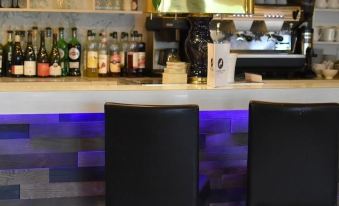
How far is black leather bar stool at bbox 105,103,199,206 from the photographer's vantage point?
2131mm

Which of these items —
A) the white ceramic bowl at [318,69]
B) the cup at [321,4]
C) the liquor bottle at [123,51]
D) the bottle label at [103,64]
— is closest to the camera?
the bottle label at [103,64]

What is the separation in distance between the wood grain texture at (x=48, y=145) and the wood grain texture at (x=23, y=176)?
9 centimetres

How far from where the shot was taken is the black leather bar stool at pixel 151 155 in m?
2.13

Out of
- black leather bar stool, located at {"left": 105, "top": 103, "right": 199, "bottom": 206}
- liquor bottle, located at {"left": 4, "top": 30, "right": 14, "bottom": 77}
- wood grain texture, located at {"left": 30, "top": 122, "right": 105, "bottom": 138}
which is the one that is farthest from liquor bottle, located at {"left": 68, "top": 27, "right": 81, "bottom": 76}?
black leather bar stool, located at {"left": 105, "top": 103, "right": 199, "bottom": 206}

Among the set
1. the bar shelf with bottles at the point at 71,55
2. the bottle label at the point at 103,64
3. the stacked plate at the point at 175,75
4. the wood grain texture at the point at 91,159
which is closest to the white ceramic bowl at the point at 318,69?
the bar shelf with bottles at the point at 71,55

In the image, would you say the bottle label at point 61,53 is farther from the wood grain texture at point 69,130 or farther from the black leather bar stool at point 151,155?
the black leather bar stool at point 151,155

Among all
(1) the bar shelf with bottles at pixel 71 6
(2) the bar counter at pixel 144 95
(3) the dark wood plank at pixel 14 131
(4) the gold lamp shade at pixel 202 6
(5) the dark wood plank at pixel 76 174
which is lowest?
(5) the dark wood plank at pixel 76 174

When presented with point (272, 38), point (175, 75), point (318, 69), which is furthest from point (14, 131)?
point (318, 69)

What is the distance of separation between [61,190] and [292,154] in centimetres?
109

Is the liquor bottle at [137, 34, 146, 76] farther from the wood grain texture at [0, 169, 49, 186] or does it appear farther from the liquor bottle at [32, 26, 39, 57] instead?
the wood grain texture at [0, 169, 49, 186]

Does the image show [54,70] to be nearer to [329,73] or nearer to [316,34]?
[329,73]

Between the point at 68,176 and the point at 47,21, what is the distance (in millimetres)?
2473

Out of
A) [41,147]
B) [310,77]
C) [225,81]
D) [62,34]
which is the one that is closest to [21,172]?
[41,147]

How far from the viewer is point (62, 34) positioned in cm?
469
